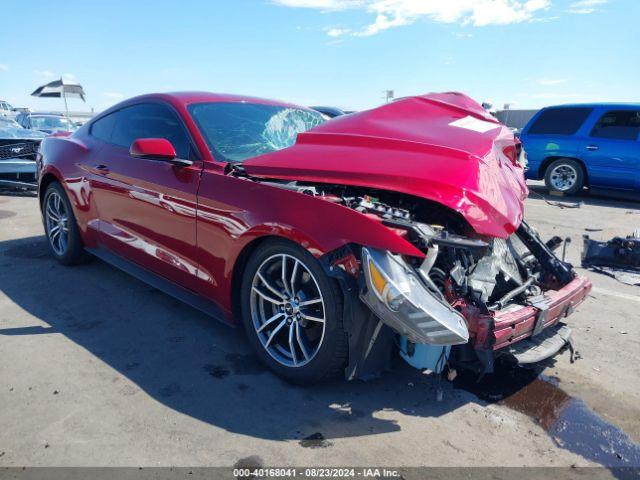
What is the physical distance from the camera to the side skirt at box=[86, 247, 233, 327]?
3238mm

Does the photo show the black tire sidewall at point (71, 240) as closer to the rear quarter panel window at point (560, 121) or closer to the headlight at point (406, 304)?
the headlight at point (406, 304)

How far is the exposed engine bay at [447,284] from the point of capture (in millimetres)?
2326

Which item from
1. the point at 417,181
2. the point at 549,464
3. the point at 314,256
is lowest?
the point at 549,464

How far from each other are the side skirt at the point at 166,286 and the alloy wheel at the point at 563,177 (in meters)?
8.86

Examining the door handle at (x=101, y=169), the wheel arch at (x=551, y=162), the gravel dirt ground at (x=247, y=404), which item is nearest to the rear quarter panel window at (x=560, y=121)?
the wheel arch at (x=551, y=162)

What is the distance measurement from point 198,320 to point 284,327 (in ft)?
3.45

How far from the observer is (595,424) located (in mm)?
2600

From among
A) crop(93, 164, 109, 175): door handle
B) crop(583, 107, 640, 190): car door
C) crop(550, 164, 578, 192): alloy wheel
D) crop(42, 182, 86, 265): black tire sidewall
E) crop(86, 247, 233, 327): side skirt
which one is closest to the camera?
crop(86, 247, 233, 327): side skirt

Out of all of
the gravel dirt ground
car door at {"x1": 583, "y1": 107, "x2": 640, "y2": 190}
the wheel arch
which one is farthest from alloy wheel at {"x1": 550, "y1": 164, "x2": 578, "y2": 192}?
the gravel dirt ground

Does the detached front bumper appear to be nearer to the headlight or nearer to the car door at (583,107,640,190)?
the headlight

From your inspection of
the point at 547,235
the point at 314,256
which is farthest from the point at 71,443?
the point at 547,235

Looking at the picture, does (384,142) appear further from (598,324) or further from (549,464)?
(598,324)

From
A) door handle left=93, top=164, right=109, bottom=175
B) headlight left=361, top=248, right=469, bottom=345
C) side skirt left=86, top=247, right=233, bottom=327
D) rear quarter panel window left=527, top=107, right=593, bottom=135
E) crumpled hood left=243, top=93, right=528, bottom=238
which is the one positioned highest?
rear quarter panel window left=527, top=107, right=593, bottom=135

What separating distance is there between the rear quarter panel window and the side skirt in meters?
9.02
